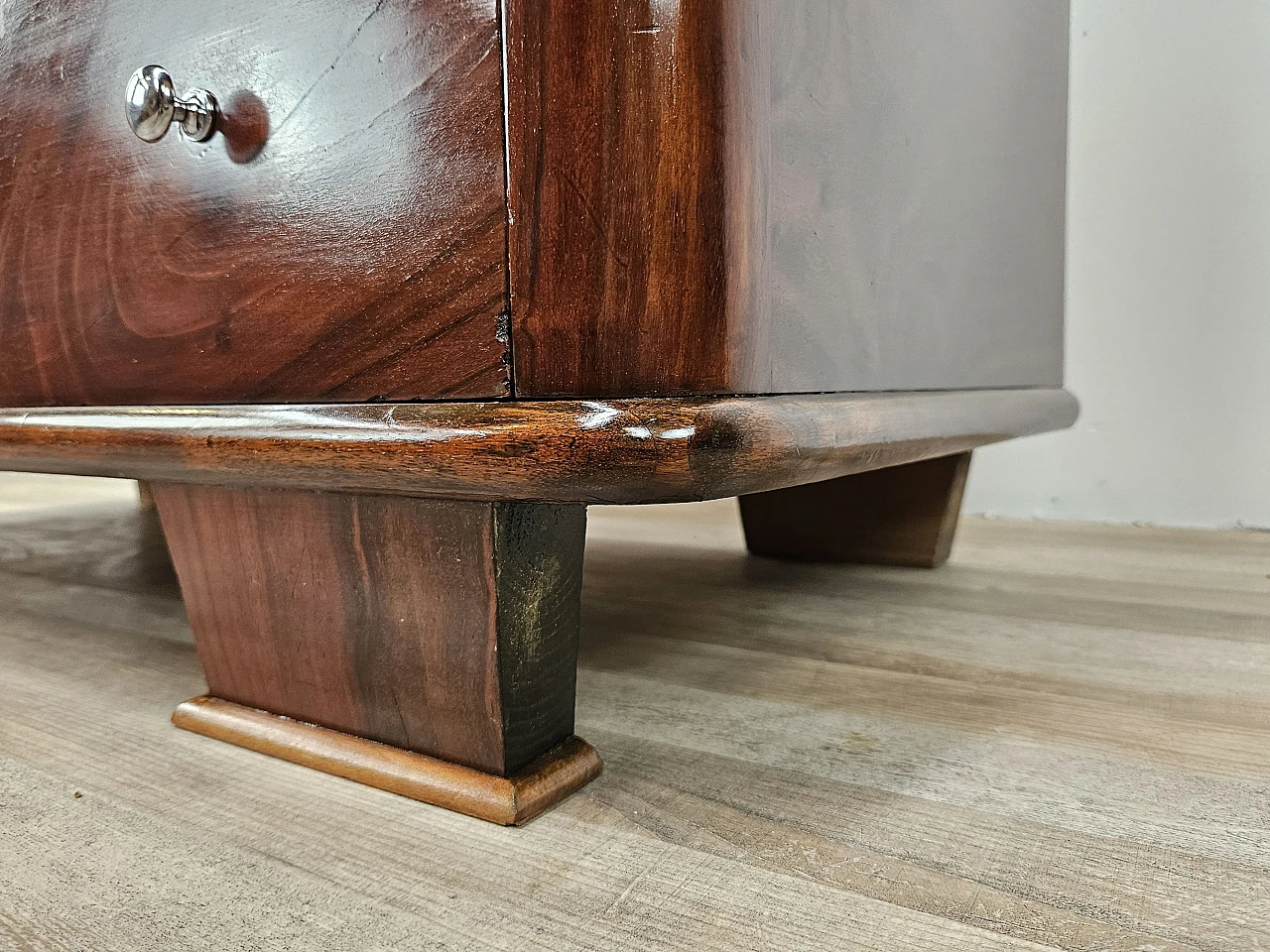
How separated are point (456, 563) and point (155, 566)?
0.75 meters

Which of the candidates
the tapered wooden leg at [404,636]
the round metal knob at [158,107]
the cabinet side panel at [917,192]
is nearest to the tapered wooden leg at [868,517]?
the cabinet side panel at [917,192]

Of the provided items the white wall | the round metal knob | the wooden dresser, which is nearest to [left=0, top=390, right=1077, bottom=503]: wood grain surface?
the wooden dresser

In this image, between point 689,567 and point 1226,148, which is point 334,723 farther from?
point 1226,148

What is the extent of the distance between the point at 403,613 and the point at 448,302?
0.47 feet

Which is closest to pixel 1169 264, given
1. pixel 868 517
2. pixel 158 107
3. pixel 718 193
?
pixel 868 517

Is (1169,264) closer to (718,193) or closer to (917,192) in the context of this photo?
(917,192)

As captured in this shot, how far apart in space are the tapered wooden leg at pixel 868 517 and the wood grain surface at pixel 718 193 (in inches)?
15.1

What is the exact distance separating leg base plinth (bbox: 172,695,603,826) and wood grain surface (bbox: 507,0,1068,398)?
171 millimetres

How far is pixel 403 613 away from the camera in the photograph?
1.38 ft

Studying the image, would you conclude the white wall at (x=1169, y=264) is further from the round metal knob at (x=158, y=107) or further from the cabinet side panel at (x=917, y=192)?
the round metal knob at (x=158, y=107)

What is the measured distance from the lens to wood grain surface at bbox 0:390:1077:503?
13.1 inches

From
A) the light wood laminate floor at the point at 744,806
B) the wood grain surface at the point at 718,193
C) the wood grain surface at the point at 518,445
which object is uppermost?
the wood grain surface at the point at 718,193

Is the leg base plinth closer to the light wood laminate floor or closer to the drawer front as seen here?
the light wood laminate floor

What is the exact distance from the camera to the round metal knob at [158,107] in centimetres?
41
